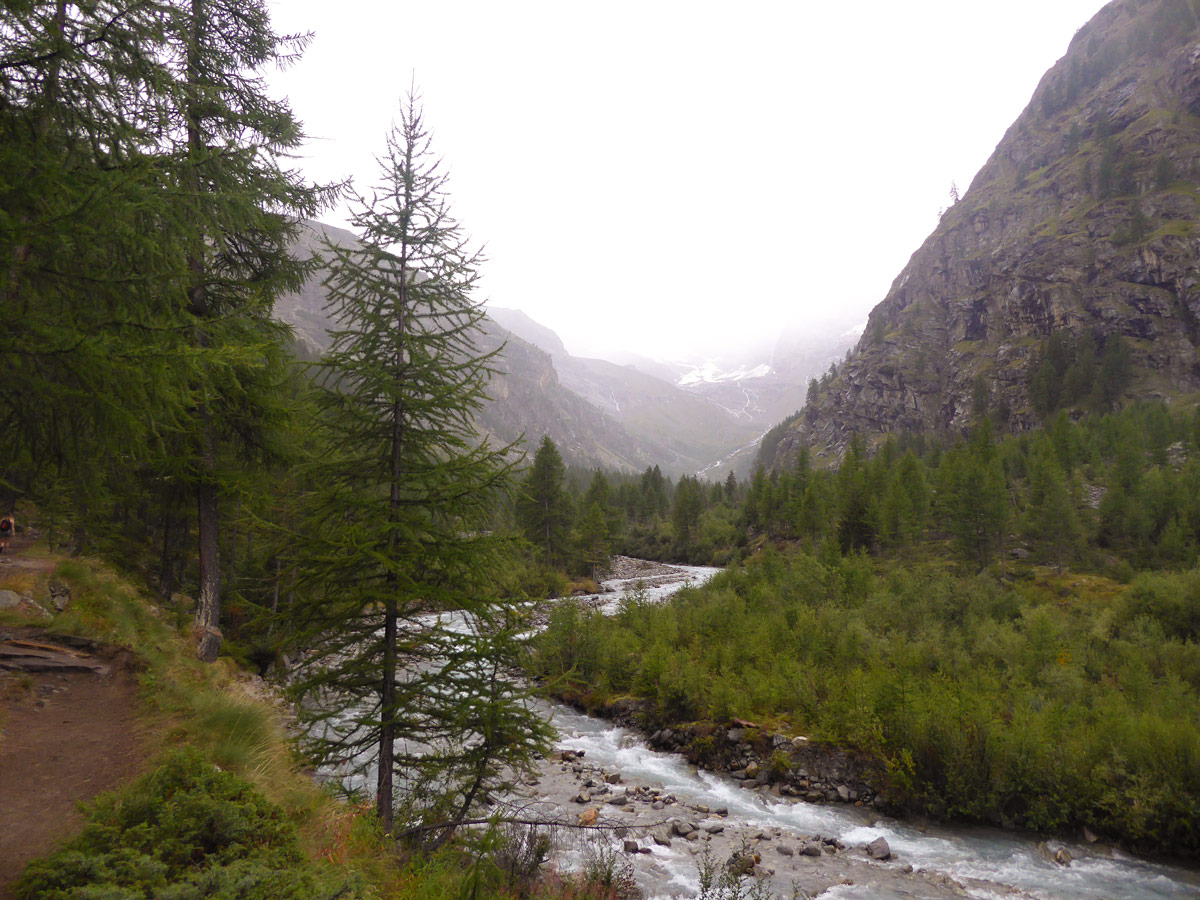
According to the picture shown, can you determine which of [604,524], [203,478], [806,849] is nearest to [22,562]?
[203,478]

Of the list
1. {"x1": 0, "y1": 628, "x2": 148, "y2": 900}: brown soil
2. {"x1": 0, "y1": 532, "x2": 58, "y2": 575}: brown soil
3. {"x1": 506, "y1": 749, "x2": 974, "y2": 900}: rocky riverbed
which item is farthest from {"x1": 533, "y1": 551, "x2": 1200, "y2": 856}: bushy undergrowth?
{"x1": 0, "y1": 532, "x2": 58, "y2": 575}: brown soil

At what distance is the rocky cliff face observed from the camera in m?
105

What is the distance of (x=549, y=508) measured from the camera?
50.5 meters

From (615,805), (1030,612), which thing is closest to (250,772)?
(615,805)

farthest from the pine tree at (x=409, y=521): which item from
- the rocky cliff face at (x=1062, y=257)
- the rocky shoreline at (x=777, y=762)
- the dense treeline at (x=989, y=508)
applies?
the rocky cliff face at (x=1062, y=257)

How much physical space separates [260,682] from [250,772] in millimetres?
12813

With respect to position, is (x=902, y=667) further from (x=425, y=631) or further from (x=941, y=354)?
(x=941, y=354)

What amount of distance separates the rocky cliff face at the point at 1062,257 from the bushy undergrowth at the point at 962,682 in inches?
4093

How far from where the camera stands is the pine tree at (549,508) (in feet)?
160

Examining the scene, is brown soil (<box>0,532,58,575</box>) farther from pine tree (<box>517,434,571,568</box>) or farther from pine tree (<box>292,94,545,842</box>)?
pine tree (<box>517,434,571,568</box>)

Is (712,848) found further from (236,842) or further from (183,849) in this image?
(183,849)

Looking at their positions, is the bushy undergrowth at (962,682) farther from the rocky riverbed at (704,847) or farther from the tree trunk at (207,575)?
the tree trunk at (207,575)

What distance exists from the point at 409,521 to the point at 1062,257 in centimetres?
16478

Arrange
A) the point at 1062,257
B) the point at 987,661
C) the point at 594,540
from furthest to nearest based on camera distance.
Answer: the point at 1062,257 < the point at 594,540 < the point at 987,661
